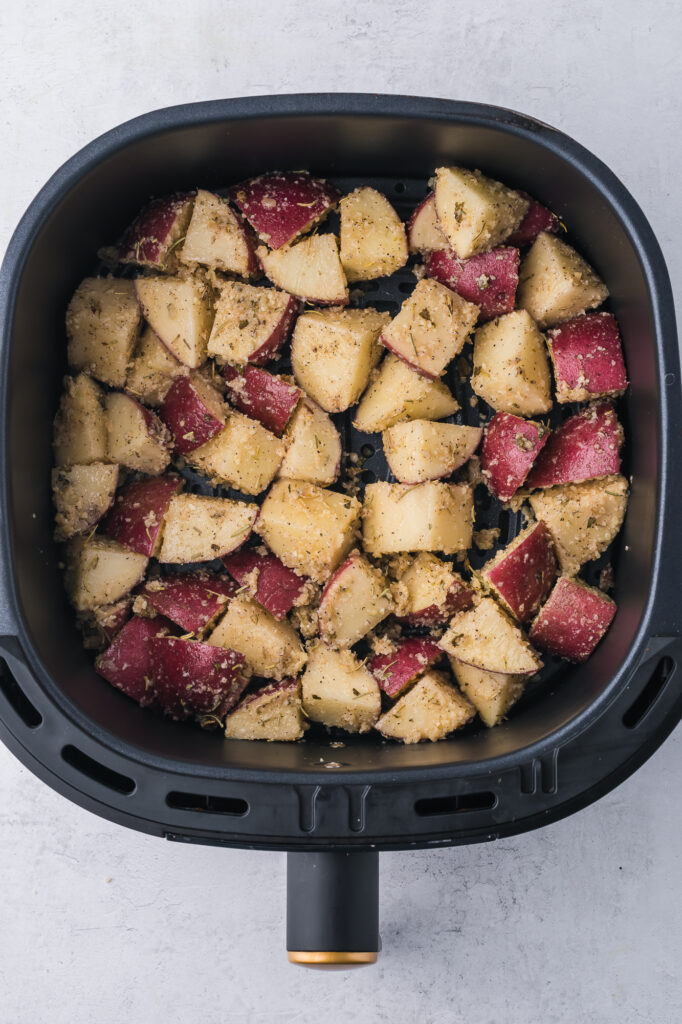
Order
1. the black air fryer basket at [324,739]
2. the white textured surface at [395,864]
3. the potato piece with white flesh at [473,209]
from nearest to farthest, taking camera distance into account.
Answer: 1. the black air fryer basket at [324,739]
2. the potato piece with white flesh at [473,209]
3. the white textured surface at [395,864]

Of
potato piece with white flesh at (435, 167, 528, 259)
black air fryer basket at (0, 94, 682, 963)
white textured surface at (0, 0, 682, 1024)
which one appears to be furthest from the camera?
white textured surface at (0, 0, 682, 1024)

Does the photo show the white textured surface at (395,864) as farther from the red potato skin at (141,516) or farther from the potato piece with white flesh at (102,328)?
the red potato skin at (141,516)

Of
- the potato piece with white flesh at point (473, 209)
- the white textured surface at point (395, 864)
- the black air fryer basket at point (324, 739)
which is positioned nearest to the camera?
the black air fryer basket at point (324, 739)

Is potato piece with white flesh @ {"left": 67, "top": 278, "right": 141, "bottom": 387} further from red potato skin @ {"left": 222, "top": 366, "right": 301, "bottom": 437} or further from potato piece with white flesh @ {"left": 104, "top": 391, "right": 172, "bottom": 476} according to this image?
red potato skin @ {"left": 222, "top": 366, "right": 301, "bottom": 437}

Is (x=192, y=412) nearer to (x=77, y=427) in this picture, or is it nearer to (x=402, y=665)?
(x=77, y=427)

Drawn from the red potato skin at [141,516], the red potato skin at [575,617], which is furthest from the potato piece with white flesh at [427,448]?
the red potato skin at [141,516]

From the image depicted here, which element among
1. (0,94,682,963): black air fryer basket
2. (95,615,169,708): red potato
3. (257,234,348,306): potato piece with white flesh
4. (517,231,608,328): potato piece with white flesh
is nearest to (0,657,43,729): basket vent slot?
(0,94,682,963): black air fryer basket

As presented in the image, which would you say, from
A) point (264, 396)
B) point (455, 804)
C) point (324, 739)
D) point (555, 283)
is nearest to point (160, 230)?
point (264, 396)
